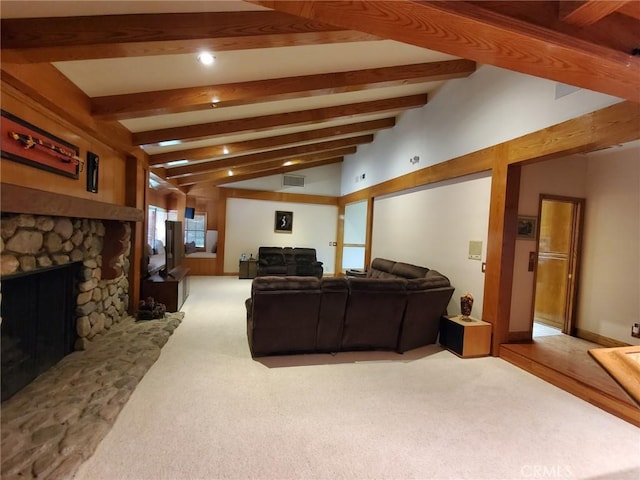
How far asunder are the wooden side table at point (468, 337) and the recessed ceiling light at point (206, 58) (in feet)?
11.9

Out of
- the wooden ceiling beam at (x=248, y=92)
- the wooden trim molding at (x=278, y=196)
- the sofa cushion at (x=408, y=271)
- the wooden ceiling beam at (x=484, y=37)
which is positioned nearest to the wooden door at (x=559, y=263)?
the sofa cushion at (x=408, y=271)

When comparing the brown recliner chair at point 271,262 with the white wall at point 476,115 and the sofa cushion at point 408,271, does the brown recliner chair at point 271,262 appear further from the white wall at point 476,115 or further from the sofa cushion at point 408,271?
the sofa cushion at point 408,271

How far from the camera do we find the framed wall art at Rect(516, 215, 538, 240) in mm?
3633

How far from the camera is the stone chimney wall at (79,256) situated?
7.09 ft

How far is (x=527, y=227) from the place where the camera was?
3650mm

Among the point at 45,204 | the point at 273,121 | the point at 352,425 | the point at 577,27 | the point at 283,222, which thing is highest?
the point at 273,121

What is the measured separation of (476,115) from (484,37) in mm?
2922

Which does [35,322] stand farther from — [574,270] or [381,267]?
[574,270]

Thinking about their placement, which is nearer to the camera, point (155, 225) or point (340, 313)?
point (340, 313)

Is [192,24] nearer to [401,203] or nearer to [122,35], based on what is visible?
[122,35]

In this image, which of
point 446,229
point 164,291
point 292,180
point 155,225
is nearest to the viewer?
point 446,229

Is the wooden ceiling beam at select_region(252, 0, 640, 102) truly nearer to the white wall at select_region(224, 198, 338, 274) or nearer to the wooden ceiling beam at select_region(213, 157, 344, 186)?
the wooden ceiling beam at select_region(213, 157, 344, 186)

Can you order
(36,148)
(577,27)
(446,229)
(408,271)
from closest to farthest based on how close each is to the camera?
1. (577,27)
2. (36,148)
3. (446,229)
4. (408,271)

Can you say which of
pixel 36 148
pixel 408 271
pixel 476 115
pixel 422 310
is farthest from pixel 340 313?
pixel 476 115
